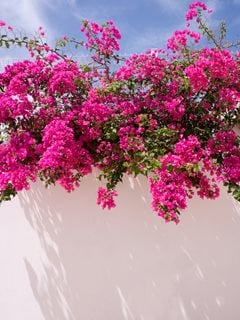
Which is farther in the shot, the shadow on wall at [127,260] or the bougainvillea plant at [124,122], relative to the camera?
the shadow on wall at [127,260]

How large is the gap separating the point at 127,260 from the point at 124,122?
5.03 ft

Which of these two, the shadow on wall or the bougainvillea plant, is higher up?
the bougainvillea plant

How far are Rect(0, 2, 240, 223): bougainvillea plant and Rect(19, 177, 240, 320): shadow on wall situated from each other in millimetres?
282

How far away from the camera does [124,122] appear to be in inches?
188

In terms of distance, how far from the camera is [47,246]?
16.4ft

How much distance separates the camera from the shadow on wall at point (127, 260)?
16.2 feet

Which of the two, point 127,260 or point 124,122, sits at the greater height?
point 124,122

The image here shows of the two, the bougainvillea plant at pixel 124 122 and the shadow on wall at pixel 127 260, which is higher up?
the bougainvillea plant at pixel 124 122

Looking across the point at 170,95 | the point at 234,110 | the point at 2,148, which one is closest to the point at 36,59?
the point at 2,148

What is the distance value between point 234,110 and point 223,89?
390 mm

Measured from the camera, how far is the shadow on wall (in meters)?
4.94

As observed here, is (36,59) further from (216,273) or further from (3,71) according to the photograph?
(216,273)

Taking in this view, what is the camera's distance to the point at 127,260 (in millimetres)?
5004

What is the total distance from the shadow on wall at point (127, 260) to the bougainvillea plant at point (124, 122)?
28 centimetres
